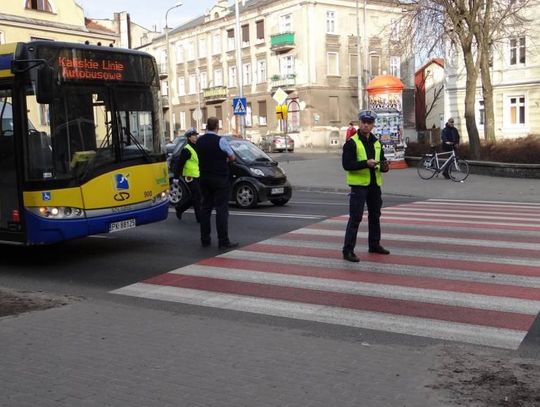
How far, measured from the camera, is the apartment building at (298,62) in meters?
58.2

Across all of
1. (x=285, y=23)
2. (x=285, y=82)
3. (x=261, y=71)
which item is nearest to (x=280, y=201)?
(x=285, y=82)

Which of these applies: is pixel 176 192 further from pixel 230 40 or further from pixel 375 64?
pixel 230 40

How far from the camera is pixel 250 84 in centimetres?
6525

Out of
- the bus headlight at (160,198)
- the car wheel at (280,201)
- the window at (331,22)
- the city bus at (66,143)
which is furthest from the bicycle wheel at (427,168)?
the window at (331,22)

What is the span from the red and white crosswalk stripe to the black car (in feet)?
12.1

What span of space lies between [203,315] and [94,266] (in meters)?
3.15

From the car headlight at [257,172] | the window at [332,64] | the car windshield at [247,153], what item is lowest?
the car headlight at [257,172]

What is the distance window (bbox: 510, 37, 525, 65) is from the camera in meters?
41.9

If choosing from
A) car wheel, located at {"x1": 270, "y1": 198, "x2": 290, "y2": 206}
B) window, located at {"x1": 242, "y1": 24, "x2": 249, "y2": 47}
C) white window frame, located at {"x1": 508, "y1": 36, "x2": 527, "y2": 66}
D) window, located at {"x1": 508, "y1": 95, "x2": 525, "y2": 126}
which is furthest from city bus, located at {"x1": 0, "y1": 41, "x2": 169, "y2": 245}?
window, located at {"x1": 242, "y1": 24, "x2": 249, "y2": 47}

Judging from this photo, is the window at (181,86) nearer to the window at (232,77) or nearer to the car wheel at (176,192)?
the window at (232,77)

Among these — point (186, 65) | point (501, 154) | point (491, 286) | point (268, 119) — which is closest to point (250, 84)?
point (268, 119)

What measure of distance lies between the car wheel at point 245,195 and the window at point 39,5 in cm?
3353

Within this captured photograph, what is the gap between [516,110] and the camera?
4316 centimetres

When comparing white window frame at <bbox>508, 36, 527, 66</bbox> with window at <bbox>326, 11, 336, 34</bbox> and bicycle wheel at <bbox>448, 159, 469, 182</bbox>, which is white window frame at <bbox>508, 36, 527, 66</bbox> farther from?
bicycle wheel at <bbox>448, 159, 469, 182</bbox>
